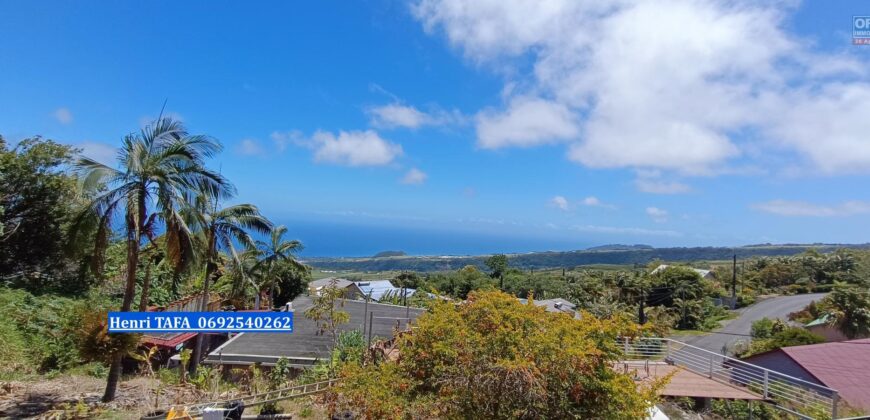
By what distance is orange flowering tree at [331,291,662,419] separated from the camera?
5.57 metres

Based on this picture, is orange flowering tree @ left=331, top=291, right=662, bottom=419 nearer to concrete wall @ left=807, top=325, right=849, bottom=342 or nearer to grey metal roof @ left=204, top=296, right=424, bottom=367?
grey metal roof @ left=204, top=296, right=424, bottom=367

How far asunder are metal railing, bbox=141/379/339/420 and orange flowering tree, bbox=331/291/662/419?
233 centimetres

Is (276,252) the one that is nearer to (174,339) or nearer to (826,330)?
(174,339)

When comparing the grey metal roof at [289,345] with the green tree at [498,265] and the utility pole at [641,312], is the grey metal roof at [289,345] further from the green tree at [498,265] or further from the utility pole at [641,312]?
the green tree at [498,265]

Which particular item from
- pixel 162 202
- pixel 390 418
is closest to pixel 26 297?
pixel 162 202

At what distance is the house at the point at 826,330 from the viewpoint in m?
31.8

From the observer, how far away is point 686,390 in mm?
10484

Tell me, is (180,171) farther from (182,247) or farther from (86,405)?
(86,405)

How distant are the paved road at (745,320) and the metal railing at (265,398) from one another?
33.1 m

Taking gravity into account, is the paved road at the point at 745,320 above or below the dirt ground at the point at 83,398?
below

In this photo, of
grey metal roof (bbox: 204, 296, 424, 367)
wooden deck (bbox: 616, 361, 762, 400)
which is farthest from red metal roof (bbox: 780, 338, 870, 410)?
grey metal roof (bbox: 204, 296, 424, 367)

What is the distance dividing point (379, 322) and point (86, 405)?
10572 mm

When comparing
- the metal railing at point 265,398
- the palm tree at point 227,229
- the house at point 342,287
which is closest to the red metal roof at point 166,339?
the palm tree at point 227,229

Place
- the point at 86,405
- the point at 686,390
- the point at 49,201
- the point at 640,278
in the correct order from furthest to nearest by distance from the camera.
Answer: the point at 640,278, the point at 49,201, the point at 686,390, the point at 86,405
